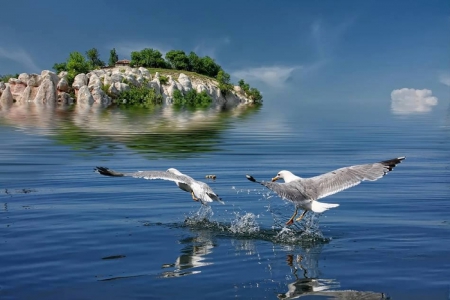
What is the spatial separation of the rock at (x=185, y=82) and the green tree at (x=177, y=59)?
34.4 metres

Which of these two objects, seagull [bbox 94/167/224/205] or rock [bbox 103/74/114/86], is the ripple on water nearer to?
seagull [bbox 94/167/224/205]

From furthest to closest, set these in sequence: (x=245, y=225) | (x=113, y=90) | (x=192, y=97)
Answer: (x=192, y=97)
(x=113, y=90)
(x=245, y=225)

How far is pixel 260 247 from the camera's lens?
1055cm

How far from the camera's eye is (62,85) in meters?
126

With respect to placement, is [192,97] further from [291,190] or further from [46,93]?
[291,190]

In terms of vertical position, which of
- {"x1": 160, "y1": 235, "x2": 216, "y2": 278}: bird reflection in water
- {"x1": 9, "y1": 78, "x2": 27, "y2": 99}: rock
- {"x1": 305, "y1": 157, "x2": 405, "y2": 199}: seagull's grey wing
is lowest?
{"x1": 160, "y1": 235, "x2": 216, "y2": 278}: bird reflection in water

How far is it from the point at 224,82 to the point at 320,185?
17260 centimetres

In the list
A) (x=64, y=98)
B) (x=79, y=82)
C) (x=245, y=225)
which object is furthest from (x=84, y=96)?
(x=245, y=225)

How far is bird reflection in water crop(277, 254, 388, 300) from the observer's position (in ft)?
25.5

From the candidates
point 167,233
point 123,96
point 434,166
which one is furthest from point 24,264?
point 123,96

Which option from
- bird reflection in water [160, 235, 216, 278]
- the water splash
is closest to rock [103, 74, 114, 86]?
the water splash

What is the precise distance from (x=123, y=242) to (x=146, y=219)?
2001 mm

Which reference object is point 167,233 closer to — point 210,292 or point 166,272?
point 166,272

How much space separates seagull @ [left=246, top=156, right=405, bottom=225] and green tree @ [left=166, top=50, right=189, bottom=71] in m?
187
